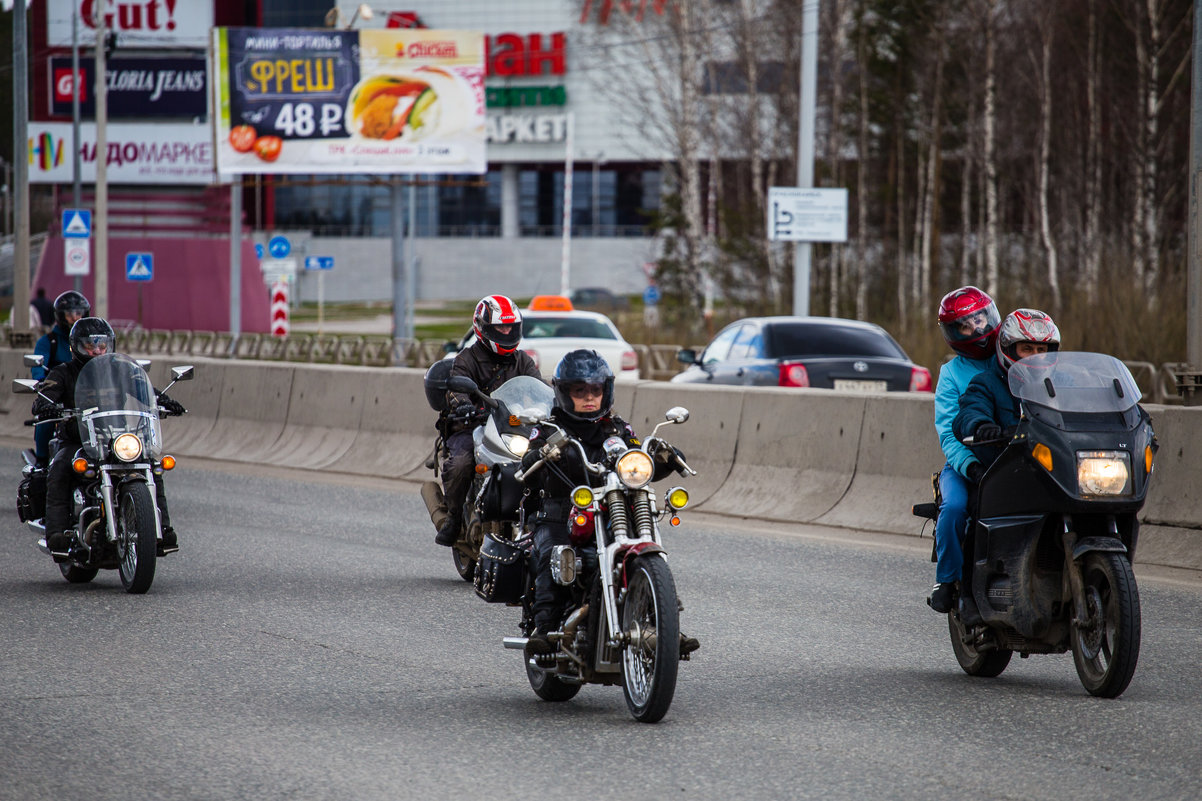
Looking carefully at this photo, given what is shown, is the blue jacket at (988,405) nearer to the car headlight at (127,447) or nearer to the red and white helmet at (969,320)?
the red and white helmet at (969,320)

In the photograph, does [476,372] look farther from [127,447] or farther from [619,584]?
[619,584]

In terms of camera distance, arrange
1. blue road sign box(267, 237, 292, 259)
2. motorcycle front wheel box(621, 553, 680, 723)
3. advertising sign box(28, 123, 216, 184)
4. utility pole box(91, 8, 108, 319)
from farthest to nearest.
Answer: advertising sign box(28, 123, 216, 184)
blue road sign box(267, 237, 292, 259)
utility pole box(91, 8, 108, 319)
motorcycle front wheel box(621, 553, 680, 723)

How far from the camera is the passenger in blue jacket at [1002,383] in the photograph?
683cm

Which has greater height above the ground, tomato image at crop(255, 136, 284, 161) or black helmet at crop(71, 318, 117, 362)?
tomato image at crop(255, 136, 284, 161)

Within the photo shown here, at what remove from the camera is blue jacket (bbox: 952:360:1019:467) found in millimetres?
6844

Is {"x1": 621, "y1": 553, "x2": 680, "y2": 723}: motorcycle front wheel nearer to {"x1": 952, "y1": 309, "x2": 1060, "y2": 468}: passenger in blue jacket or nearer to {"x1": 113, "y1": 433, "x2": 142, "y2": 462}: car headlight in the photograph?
{"x1": 952, "y1": 309, "x2": 1060, "y2": 468}: passenger in blue jacket

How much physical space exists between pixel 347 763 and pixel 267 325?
58.7 metres

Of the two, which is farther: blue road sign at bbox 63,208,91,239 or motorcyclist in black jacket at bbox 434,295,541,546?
blue road sign at bbox 63,208,91,239

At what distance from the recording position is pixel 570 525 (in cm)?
627

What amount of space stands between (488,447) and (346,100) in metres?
33.2

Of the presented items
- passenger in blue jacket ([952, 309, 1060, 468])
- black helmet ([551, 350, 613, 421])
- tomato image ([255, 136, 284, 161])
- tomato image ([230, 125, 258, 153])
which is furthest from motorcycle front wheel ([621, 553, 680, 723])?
tomato image ([230, 125, 258, 153])

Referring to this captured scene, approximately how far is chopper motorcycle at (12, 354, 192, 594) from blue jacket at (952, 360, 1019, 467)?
14.8 feet

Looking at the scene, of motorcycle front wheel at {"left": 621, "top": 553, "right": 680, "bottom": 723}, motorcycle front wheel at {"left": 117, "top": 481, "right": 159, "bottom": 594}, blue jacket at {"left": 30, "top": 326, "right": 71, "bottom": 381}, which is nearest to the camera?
motorcycle front wheel at {"left": 621, "top": 553, "right": 680, "bottom": 723}

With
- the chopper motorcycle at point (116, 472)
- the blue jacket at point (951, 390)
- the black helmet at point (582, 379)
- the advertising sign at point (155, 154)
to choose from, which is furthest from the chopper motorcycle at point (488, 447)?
the advertising sign at point (155, 154)
